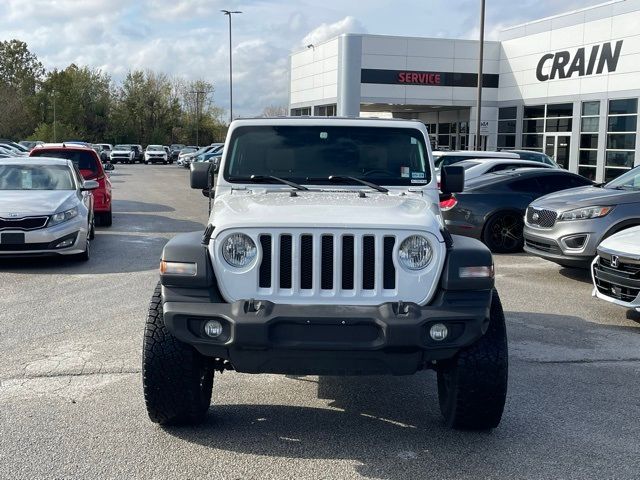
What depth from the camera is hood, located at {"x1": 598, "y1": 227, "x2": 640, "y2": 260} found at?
294 inches

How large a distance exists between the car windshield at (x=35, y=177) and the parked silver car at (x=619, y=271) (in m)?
7.70

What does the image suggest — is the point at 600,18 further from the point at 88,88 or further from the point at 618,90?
the point at 88,88

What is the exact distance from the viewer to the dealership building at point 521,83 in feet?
102

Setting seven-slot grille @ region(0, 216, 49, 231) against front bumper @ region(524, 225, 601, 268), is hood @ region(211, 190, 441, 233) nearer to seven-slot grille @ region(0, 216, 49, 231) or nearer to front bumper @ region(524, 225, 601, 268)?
front bumper @ region(524, 225, 601, 268)

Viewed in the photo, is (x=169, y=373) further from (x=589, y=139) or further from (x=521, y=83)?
(x=521, y=83)

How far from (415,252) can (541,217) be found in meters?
6.63

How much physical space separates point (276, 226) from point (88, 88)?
81.1 metres

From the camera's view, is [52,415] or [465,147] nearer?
[52,415]

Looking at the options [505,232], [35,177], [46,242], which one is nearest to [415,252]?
[46,242]

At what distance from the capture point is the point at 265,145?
5.83m

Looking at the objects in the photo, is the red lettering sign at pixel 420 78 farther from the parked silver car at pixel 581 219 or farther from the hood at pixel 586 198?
the parked silver car at pixel 581 219

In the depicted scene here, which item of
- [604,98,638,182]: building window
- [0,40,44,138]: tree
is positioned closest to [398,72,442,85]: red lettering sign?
[604,98,638,182]: building window

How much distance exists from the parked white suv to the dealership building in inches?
1095

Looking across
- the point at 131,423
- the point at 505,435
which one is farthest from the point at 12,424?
the point at 505,435
